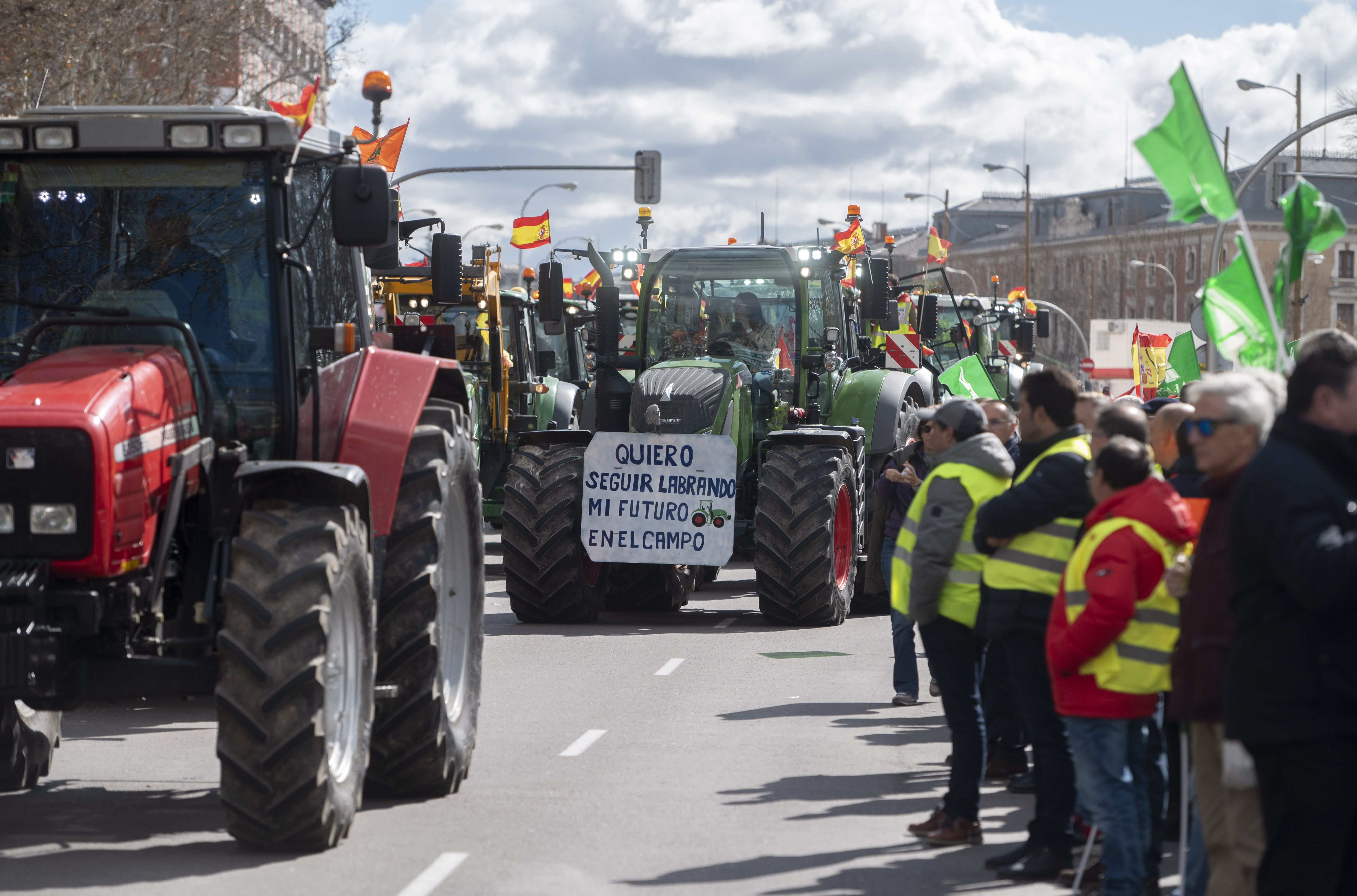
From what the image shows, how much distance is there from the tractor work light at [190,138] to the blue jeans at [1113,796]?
12.8ft

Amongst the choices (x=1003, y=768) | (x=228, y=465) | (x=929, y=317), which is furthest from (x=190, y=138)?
(x=929, y=317)

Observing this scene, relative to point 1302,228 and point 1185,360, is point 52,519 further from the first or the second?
point 1185,360

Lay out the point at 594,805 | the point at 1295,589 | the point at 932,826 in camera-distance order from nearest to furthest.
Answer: the point at 1295,589 < the point at 932,826 < the point at 594,805

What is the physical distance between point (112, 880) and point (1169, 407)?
13.9 feet

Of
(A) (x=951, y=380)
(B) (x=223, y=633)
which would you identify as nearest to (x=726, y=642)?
(A) (x=951, y=380)

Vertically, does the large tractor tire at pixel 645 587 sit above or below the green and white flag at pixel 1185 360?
below

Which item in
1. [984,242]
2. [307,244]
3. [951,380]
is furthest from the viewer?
[984,242]

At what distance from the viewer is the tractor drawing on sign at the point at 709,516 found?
14.5m

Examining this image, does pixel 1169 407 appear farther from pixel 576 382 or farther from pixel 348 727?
pixel 576 382

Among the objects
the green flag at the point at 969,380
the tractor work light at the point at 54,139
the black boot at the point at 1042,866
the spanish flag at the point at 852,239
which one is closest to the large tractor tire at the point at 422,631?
the tractor work light at the point at 54,139

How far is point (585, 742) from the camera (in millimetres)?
9352

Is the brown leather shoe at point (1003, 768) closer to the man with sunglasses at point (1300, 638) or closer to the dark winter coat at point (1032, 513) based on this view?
the dark winter coat at point (1032, 513)

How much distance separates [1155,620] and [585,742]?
4112mm

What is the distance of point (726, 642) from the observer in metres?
13.7
